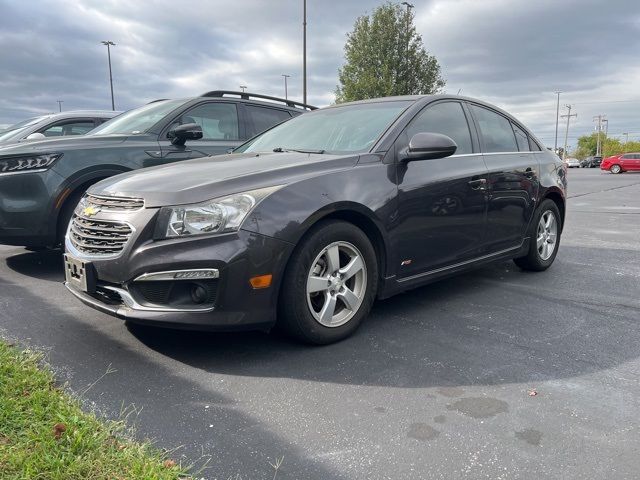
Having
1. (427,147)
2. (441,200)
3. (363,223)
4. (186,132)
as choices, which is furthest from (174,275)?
(186,132)

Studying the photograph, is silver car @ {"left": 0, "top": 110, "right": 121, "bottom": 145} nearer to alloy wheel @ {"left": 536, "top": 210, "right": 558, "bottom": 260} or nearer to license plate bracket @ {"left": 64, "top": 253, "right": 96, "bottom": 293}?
license plate bracket @ {"left": 64, "top": 253, "right": 96, "bottom": 293}

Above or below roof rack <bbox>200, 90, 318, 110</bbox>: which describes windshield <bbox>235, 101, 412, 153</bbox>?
below

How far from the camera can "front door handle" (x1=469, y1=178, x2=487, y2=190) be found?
13.6 feet

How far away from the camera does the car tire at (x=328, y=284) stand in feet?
10.1

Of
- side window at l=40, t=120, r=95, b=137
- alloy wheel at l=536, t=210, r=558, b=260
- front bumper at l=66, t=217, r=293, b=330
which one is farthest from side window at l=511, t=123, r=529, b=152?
side window at l=40, t=120, r=95, b=137

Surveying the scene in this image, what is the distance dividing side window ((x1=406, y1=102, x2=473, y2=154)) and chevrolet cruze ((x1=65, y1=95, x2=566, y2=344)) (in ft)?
Result: 0.04

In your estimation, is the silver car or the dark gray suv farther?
the silver car

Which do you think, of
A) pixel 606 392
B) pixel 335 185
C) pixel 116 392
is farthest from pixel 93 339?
pixel 606 392

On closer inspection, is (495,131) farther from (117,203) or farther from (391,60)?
(391,60)

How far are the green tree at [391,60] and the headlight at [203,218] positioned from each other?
28946mm

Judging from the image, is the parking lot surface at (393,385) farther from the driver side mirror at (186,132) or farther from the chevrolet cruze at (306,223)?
the driver side mirror at (186,132)

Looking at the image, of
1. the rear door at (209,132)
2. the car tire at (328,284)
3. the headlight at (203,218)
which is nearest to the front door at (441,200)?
the car tire at (328,284)

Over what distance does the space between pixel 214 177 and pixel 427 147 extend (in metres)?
1.41

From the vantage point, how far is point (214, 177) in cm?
314
